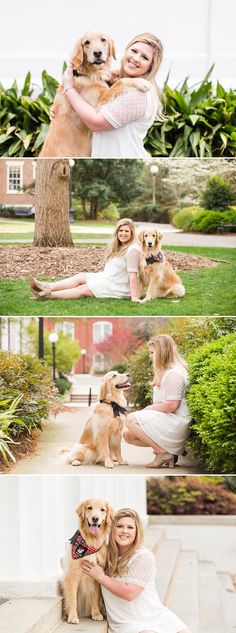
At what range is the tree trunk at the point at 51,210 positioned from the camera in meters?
4.75

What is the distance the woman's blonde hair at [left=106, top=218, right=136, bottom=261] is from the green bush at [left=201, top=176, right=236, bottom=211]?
Result: 0.36m

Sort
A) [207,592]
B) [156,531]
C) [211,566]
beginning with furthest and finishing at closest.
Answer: [156,531]
[211,566]
[207,592]

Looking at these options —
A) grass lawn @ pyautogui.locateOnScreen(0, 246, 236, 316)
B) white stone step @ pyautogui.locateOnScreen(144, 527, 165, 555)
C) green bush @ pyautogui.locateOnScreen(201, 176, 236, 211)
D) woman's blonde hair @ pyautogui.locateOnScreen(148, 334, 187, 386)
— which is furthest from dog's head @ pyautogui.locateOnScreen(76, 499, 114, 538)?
white stone step @ pyautogui.locateOnScreen(144, 527, 165, 555)

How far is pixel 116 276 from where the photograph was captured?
15.5ft

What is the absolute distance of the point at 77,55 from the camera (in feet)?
14.7

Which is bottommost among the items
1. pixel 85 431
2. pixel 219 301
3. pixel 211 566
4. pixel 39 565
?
pixel 211 566

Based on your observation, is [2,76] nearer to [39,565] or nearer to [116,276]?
[116,276]

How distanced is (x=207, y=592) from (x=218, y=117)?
3170 mm

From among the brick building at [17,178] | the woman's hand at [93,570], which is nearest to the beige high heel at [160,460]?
the woman's hand at [93,570]

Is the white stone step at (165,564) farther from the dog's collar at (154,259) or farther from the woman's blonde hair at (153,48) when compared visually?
the woman's blonde hair at (153,48)

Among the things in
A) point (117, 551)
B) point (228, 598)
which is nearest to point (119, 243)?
point (117, 551)

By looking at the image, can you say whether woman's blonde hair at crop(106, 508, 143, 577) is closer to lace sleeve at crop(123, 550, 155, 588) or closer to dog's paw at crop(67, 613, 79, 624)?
lace sleeve at crop(123, 550, 155, 588)

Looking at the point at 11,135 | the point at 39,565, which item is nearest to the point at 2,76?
the point at 11,135

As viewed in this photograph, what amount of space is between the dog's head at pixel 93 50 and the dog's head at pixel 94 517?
1.97 m
